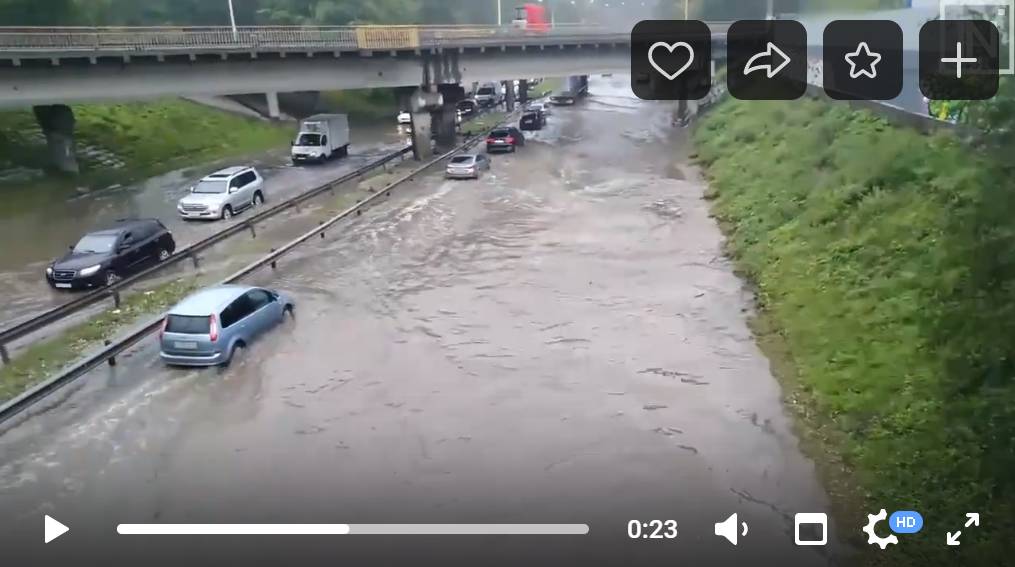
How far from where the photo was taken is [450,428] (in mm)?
13109

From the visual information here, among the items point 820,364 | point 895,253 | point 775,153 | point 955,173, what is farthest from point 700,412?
point 775,153

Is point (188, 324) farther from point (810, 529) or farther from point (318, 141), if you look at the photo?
point (318, 141)

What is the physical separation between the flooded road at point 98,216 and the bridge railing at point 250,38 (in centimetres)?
667

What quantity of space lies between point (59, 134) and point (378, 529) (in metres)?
38.5

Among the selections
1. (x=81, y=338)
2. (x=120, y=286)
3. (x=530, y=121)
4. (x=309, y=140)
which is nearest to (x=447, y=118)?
(x=309, y=140)

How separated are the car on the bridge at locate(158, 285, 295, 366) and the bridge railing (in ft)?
79.6

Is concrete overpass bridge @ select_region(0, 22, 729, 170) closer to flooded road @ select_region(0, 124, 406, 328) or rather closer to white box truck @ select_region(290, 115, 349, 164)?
white box truck @ select_region(290, 115, 349, 164)

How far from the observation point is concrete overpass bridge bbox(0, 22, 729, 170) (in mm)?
33844

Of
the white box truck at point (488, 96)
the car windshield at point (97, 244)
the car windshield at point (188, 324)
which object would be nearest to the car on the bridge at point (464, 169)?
the car windshield at point (97, 244)

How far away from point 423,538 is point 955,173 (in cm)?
1363

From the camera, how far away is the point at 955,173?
15.7 metres

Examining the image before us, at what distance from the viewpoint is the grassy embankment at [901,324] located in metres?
9.32

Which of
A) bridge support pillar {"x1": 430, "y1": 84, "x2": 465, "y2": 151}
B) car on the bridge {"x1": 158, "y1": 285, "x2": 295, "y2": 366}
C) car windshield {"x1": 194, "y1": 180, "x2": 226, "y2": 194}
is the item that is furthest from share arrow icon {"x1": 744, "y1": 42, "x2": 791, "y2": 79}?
bridge support pillar {"x1": 430, "y1": 84, "x2": 465, "y2": 151}

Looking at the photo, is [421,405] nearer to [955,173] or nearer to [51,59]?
[955,173]
